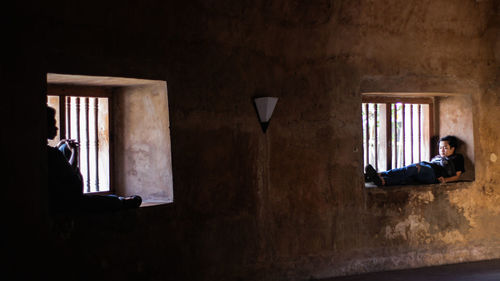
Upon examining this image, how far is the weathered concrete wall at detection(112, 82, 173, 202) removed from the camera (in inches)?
204

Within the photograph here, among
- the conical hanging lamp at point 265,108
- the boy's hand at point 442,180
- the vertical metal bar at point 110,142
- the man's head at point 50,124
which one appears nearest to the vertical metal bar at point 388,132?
the boy's hand at point 442,180

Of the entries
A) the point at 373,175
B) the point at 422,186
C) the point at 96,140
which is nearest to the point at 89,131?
the point at 96,140

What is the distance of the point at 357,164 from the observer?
6273 millimetres

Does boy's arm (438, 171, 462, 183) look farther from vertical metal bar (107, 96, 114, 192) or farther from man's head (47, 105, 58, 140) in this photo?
man's head (47, 105, 58, 140)

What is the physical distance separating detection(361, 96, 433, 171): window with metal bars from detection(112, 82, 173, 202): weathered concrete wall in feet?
8.51

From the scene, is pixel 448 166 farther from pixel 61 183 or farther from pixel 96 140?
pixel 61 183

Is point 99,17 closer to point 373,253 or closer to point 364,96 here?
point 364,96

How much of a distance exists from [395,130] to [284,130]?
1.97 meters

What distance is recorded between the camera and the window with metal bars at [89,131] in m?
5.22

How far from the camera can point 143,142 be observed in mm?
5410

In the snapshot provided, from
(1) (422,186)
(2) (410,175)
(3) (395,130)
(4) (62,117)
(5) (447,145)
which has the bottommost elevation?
(1) (422,186)

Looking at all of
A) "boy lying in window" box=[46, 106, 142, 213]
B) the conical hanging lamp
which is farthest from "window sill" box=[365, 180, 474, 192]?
"boy lying in window" box=[46, 106, 142, 213]

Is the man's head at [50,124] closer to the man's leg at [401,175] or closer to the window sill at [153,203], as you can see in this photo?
the window sill at [153,203]

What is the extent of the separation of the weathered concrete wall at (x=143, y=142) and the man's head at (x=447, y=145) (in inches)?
146
